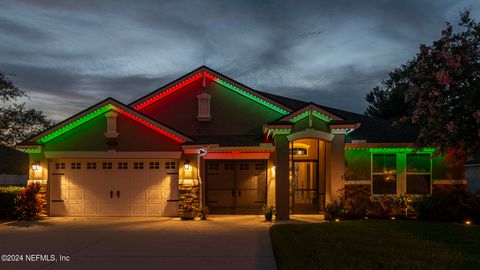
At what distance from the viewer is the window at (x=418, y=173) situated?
19.0 metres

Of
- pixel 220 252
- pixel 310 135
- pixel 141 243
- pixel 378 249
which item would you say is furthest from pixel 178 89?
pixel 378 249

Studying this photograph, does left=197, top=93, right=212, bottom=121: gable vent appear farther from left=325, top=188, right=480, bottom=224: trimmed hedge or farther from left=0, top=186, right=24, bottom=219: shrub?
left=0, top=186, right=24, bottom=219: shrub

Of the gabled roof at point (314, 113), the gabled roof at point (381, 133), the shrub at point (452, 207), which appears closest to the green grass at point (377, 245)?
the shrub at point (452, 207)

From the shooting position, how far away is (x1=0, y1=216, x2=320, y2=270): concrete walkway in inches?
386

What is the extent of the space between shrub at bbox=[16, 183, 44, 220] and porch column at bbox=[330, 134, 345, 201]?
10634 millimetres

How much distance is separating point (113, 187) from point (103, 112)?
9.36 feet

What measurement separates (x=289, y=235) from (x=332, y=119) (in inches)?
220

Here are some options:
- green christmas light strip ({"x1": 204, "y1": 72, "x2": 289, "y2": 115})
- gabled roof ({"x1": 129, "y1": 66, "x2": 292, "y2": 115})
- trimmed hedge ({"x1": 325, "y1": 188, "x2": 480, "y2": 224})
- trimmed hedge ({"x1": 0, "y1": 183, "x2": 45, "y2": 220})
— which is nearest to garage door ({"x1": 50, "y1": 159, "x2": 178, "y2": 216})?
trimmed hedge ({"x1": 0, "y1": 183, "x2": 45, "y2": 220})

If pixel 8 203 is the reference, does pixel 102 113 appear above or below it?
above

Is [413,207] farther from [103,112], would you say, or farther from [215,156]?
[103,112]

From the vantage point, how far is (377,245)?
443 inches

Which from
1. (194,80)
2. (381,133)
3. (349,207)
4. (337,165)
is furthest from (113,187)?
(381,133)

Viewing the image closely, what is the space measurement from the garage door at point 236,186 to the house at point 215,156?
4 cm

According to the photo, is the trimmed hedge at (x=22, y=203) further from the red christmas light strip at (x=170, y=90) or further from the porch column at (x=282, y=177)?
the porch column at (x=282, y=177)
